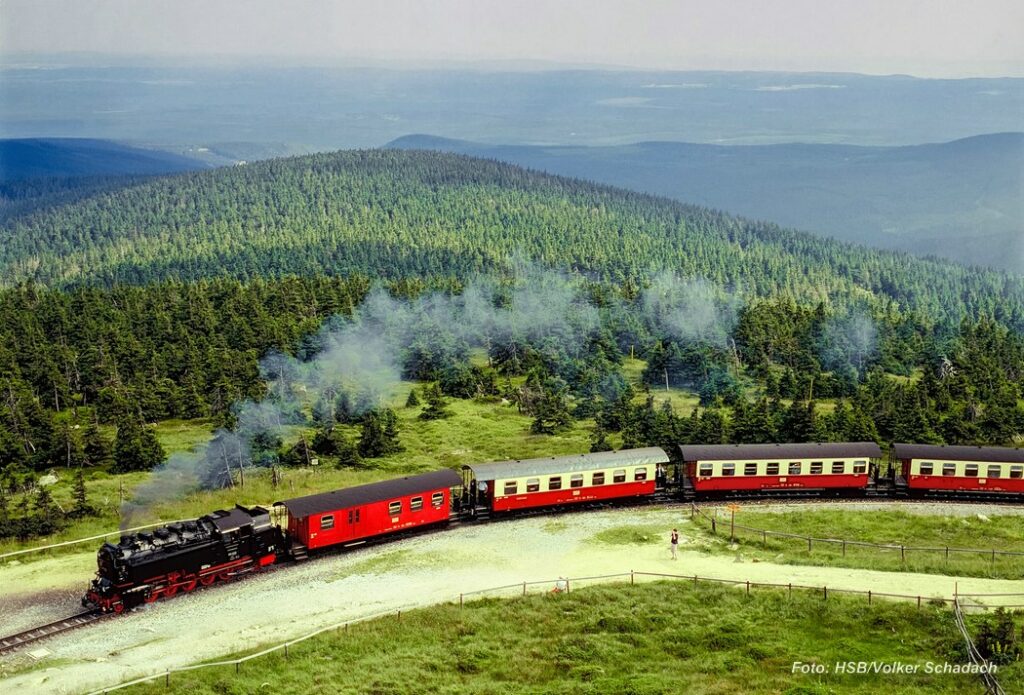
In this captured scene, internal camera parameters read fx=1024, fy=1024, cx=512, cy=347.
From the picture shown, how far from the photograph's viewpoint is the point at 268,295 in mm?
95625

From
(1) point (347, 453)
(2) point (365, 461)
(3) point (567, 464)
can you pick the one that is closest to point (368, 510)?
(3) point (567, 464)

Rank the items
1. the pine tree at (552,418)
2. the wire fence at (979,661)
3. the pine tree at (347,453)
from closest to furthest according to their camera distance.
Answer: the wire fence at (979,661), the pine tree at (347,453), the pine tree at (552,418)

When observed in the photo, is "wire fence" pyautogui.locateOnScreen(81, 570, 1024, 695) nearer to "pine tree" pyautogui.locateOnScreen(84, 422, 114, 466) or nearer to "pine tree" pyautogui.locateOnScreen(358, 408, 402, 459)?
"pine tree" pyautogui.locateOnScreen(358, 408, 402, 459)

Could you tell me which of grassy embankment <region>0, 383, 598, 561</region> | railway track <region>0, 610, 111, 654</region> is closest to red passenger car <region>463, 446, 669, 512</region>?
grassy embankment <region>0, 383, 598, 561</region>

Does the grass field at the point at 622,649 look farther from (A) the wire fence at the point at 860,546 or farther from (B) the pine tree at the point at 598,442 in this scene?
(B) the pine tree at the point at 598,442

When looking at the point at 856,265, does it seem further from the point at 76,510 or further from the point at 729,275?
the point at 76,510

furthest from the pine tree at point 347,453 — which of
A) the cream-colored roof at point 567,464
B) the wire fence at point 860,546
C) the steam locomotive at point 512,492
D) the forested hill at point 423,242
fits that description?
the forested hill at point 423,242

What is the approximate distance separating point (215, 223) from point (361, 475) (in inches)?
4794

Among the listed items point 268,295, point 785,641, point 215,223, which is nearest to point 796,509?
point 785,641

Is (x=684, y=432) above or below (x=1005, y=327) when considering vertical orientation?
above

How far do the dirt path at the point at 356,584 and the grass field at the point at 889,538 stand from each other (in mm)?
1301

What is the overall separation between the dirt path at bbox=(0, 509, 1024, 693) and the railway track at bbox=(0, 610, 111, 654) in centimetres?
49

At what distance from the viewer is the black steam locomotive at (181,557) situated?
38469 mm

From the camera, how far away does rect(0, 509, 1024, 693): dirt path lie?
35.2 meters
